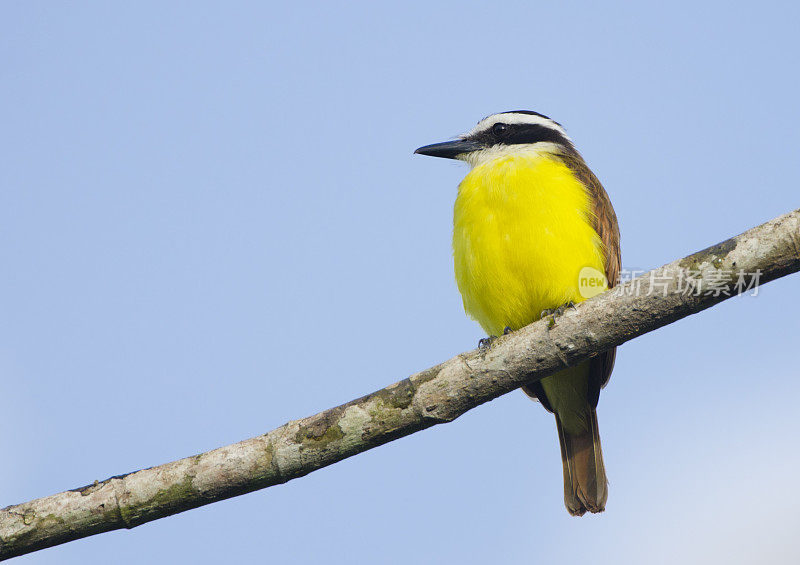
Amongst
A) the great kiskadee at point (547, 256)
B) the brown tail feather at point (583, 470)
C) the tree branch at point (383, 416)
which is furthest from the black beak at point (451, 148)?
the tree branch at point (383, 416)

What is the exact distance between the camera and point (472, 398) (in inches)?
139

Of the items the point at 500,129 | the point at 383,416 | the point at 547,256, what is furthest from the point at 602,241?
the point at 383,416

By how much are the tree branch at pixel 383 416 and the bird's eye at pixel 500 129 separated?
262cm

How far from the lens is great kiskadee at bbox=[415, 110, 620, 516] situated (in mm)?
4695

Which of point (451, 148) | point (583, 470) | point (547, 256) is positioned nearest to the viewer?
point (547, 256)

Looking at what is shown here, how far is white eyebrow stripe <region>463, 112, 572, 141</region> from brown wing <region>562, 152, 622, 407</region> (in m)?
0.65

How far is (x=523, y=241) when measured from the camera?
4.69 meters

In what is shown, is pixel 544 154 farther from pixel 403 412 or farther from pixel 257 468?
pixel 257 468

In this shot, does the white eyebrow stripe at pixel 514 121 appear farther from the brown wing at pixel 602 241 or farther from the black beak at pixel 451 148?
the brown wing at pixel 602 241

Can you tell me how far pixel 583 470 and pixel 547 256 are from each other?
1.56 metres

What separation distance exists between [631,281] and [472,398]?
851 millimetres

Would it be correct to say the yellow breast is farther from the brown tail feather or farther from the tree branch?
the tree branch

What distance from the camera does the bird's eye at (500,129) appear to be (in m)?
5.84

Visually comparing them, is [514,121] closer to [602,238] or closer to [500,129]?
[500,129]
